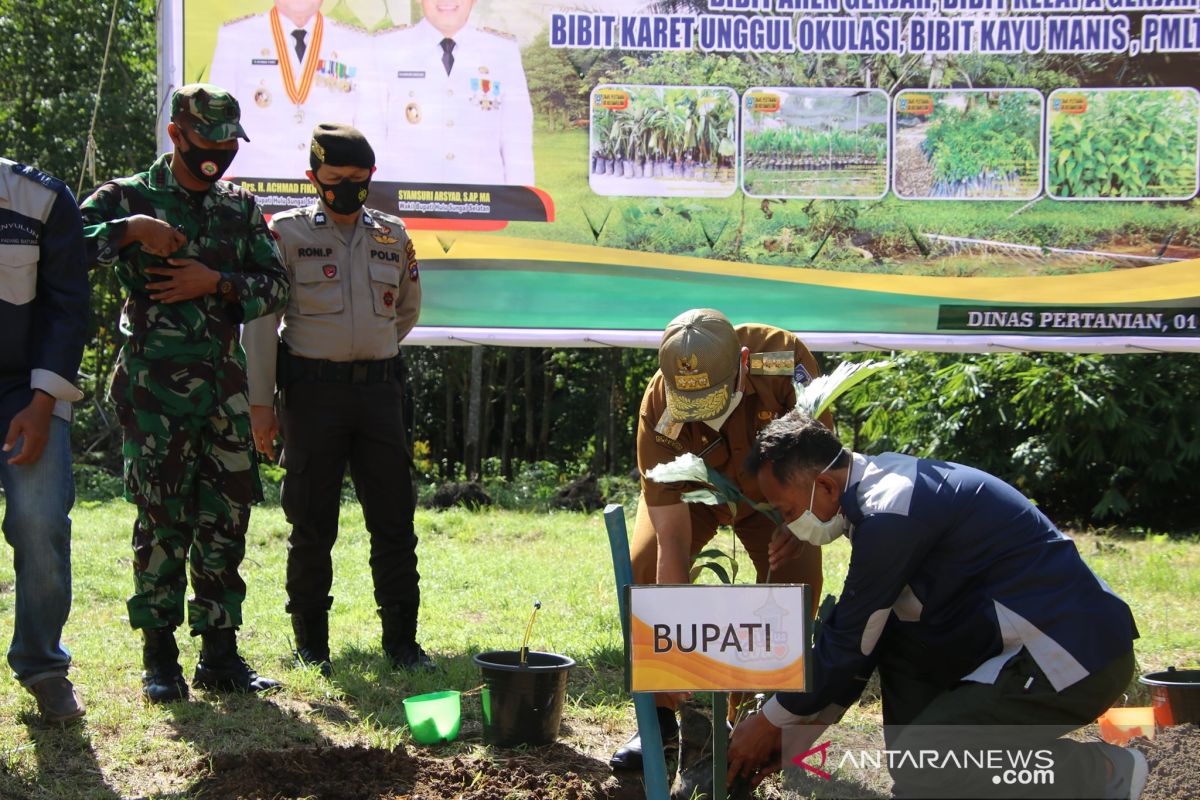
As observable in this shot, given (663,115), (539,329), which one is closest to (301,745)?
(539,329)

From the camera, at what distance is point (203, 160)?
4473 millimetres

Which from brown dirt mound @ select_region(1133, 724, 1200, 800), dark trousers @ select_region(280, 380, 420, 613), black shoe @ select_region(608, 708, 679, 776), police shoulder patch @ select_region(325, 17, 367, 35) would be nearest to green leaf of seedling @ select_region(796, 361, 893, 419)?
black shoe @ select_region(608, 708, 679, 776)

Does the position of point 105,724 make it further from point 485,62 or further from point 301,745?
point 485,62

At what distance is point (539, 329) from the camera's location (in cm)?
604

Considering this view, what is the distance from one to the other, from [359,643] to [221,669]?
3.02 feet

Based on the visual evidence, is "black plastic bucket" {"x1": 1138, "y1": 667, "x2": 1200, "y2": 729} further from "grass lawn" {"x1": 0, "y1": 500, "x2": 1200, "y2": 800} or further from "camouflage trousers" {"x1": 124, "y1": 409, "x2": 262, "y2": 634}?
"camouflage trousers" {"x1": 124, "y1": 409, "x2": 262, "y2": 634}

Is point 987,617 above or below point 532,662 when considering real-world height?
above

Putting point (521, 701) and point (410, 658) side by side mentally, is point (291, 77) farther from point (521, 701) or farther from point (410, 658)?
point (521, 701)

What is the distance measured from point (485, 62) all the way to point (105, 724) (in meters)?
3.61

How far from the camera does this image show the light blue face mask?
325 cm

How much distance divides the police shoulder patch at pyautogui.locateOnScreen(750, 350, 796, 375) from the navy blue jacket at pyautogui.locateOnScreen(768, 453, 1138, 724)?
2.76 feet

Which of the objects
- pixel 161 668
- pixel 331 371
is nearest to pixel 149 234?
pixel 331 371

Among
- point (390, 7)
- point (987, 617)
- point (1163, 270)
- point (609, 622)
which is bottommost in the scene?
point (609, 622)

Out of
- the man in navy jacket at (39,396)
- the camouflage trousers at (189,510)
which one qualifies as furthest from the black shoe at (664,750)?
the man in navy jacket at (39,396)
